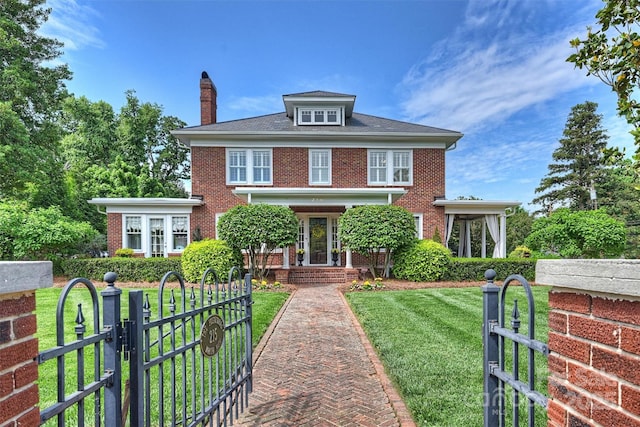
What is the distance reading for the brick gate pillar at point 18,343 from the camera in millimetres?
1129

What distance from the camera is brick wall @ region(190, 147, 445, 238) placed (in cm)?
1553

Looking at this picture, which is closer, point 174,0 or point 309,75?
point 174,0

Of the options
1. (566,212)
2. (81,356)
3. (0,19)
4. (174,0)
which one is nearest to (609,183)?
(566,212)

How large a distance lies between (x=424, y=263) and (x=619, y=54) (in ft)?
31.9

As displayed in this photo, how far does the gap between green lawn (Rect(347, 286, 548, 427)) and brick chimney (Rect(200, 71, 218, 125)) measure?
44.3ft

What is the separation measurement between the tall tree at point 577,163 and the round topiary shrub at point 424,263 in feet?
74.0

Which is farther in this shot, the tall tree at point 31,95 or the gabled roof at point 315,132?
the tall tree at point 31,95

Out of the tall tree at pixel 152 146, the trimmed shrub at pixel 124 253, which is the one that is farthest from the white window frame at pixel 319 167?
the tall tree at pixel 152 146

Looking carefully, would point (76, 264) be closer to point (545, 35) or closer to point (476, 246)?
point (545, 35)

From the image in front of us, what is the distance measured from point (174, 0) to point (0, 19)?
38.7 feet

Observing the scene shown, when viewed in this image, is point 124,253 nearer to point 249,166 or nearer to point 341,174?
point 249,166

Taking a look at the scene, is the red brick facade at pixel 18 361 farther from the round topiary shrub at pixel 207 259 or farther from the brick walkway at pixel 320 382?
the round topiary shrub at pixel 207 259

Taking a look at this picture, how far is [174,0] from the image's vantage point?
11203mm

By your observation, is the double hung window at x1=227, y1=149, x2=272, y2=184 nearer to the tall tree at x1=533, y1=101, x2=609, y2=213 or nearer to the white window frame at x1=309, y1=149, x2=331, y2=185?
the white window frame at x1=309, y1=149, x2=331, y2=185
